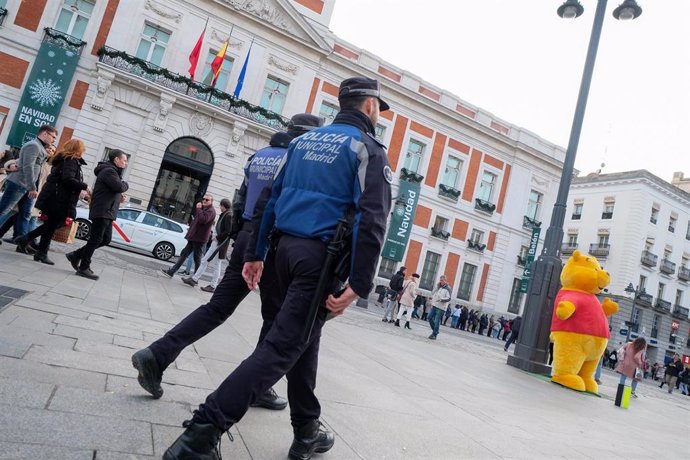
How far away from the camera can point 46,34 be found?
19.0 m

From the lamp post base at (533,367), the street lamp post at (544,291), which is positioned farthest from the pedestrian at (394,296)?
the lamp post base at (533,367)

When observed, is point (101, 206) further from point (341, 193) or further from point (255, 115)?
point (255, 115)

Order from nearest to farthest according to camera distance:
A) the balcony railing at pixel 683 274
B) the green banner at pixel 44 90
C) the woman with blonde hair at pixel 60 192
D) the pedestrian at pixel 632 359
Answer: the woman with blonde hair at pixel 60 192 → the pedestrian at pixel 632 359 → the green banner at pixel 44 90 → the balcony railing at pixel 683 274

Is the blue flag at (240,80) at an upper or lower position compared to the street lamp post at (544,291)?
upper

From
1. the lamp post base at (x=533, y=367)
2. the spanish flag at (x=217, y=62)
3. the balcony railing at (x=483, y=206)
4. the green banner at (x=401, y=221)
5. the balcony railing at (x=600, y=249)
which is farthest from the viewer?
the balcony railing at (x=600, y=249)

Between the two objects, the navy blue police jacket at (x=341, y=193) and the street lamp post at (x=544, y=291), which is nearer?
the navy blue police jacket at (x=341, y=193)

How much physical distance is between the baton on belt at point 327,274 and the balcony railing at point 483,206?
2760 cm

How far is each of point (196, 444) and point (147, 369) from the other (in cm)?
74

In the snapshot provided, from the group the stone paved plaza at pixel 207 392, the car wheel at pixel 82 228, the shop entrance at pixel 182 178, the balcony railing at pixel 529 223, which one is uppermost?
the balcony railing at pixel 529 223

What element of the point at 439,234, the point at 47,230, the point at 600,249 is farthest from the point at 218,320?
the point at 600,249

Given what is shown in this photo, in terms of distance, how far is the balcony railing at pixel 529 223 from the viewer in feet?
97.3

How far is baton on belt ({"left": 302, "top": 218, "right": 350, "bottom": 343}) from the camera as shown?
2.00 meters

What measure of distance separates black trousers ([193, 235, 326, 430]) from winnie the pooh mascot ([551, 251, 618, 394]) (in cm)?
628

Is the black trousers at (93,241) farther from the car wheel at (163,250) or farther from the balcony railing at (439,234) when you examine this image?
the balcony railing at (439,234)
